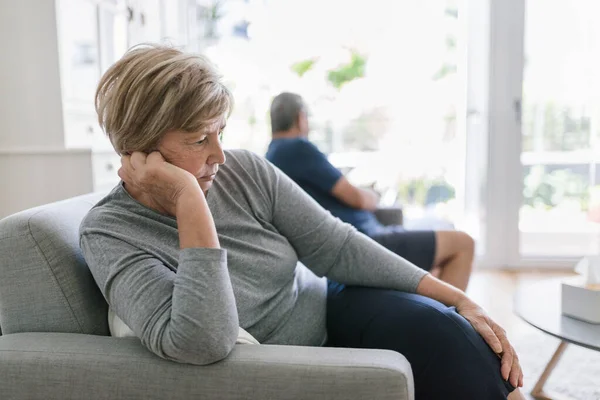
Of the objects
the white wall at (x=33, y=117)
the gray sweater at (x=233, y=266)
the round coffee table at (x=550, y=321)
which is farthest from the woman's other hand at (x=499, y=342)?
the white wall at (x=33, y=117)

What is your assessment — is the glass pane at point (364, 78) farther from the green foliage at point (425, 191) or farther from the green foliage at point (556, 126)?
the green foliage at point (556, 126)

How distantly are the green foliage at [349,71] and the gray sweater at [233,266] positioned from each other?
8.51ft

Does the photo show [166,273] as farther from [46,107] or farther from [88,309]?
[46,107]

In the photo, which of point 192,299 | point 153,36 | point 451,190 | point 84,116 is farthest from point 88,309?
point 451,190

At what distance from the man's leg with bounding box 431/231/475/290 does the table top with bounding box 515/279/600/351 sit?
1.20 ft

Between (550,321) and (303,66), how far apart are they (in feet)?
8.70

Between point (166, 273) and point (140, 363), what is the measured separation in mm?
153

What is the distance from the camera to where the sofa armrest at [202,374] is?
83cm

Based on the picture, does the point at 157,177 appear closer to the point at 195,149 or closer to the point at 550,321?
the point at 195,149

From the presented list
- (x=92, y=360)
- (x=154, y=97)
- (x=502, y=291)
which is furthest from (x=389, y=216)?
(x=92, y=360)

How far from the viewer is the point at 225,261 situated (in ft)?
3.07

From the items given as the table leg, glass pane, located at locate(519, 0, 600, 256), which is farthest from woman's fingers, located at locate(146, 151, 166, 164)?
glass pane, located at locate(519, 0, 600, 256)

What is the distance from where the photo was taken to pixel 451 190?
3781 mm

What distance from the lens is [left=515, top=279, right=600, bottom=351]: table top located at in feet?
4.61
